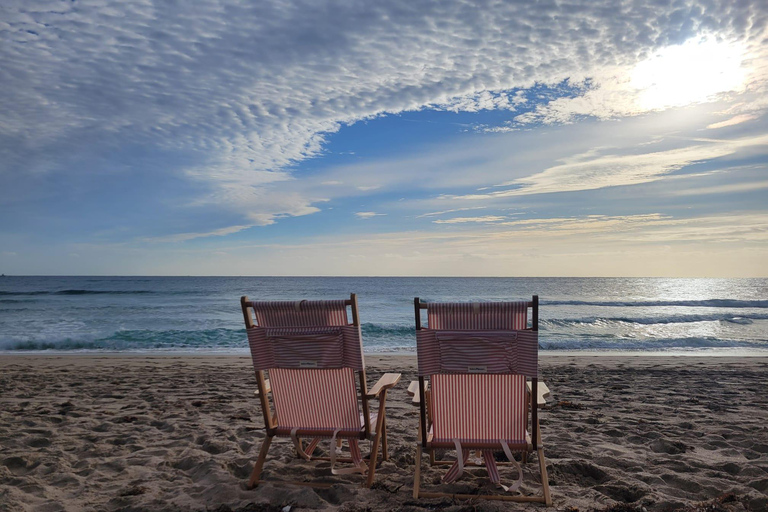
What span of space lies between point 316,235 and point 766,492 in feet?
104

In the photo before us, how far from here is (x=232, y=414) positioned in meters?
4.76

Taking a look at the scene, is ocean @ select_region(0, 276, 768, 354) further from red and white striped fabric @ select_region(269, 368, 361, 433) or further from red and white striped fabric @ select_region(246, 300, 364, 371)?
red and white striped fabric @ select_region(246, 300, 364, 371)

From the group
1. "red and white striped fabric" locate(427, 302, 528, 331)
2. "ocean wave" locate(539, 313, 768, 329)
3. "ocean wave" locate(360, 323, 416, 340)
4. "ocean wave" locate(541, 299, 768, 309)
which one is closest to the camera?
"red and white striped fabric" locate(427, 302, 528, 331)

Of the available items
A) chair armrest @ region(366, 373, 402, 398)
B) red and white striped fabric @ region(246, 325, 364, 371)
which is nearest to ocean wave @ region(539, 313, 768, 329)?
chair armrest @ region(366, 373, 402, 398)

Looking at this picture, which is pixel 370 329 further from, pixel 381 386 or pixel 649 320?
pixel 381 386

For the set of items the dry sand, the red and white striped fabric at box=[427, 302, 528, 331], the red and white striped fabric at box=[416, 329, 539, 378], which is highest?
the red and white striped fabric at box=[427, 302, 528, 331]

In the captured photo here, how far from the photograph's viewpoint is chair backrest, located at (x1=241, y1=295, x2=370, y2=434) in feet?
9.26

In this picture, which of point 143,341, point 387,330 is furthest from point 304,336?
point 387,330

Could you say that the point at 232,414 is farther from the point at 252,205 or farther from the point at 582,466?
the point at 252,205

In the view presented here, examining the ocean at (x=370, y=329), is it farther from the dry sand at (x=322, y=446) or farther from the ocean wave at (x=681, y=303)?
the dry sand at (x=322, y=446)

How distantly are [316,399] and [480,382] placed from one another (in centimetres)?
104

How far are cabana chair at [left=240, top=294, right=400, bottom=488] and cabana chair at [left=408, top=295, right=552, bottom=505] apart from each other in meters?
0.40

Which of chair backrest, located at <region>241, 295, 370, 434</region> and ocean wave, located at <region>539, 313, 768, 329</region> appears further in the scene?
ocean wave, located at <region>539, 313, 768, 329</region>

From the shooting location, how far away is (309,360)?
9.52 feet
